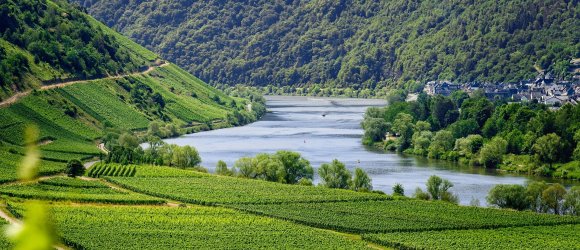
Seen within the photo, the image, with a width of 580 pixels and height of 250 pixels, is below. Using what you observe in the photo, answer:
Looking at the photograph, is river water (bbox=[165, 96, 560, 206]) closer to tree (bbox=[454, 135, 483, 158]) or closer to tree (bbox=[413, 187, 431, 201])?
tree (bbox=[413, 187, 431, 201])

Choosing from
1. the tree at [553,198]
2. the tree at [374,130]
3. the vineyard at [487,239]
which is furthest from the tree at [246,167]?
the tree at [374,130]

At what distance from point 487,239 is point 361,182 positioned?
29.1 m

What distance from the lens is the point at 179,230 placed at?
61125mm

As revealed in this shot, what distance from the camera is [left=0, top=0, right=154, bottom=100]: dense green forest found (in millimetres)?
137750

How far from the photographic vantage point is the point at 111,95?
160 m

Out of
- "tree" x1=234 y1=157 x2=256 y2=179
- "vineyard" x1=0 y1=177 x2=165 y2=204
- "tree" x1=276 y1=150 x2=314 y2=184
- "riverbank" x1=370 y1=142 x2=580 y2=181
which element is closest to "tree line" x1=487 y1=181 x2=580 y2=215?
"tree" x1=276 y1=150 x2=314 y2=184

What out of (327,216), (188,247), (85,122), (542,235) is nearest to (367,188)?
(327,216)

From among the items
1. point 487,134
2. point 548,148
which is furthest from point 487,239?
point 487,134

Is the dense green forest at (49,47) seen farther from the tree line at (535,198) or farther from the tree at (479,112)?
the tree line at (535,198)

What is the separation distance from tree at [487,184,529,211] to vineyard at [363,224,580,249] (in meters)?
12.2

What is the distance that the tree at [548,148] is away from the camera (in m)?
114

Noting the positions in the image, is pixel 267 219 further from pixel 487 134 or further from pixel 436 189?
pixel 487 134

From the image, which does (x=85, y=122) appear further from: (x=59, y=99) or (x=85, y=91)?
(x=85, y=91)

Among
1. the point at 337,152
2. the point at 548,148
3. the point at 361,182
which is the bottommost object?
the point at 361,182
